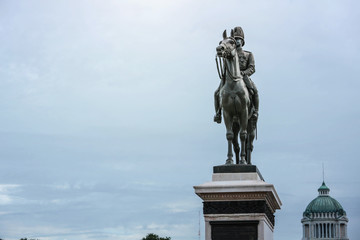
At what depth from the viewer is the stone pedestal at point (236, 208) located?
17859mm

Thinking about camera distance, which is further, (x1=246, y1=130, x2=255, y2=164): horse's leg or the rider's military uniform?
(x1=246, y1=130, x2=255, y2=164): horse's leg

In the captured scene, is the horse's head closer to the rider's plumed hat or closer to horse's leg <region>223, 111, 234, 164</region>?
the rider's plumed hat

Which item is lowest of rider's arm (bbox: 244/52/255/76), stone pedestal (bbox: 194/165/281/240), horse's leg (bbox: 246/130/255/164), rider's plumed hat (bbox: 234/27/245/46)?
stone pedestal (bbox: 194/165/281/240)

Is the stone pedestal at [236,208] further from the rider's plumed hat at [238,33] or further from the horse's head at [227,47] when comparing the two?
the rider's plumed hat at [238,33]

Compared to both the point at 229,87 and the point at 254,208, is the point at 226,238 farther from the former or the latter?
the point at 229,87

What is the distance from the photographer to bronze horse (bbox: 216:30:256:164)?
18969mm

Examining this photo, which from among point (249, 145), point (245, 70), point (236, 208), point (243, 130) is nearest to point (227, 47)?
point (245, 70)

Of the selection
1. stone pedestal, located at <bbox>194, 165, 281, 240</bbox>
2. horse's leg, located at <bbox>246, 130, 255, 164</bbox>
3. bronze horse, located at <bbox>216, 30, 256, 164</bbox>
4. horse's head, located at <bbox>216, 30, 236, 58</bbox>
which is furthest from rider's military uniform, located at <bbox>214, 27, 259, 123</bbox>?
stone pedestal, located at <bbox>194, 165, 281, 240</bbox>

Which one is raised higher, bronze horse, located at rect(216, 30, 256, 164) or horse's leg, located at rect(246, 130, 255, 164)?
bronze horse, located at rect(216, 30, 256, 164)

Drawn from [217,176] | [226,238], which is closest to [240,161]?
[217,176]

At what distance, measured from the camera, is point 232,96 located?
1898 centimetres

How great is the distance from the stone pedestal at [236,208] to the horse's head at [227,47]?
297 cm

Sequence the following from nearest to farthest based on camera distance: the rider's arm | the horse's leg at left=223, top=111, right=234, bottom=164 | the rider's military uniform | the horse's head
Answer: the horse's head, the horse's leg at left=223, top=111, right=234, bottom=164, the rider's military uniform, the rider's arm

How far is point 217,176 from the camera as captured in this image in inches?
727
